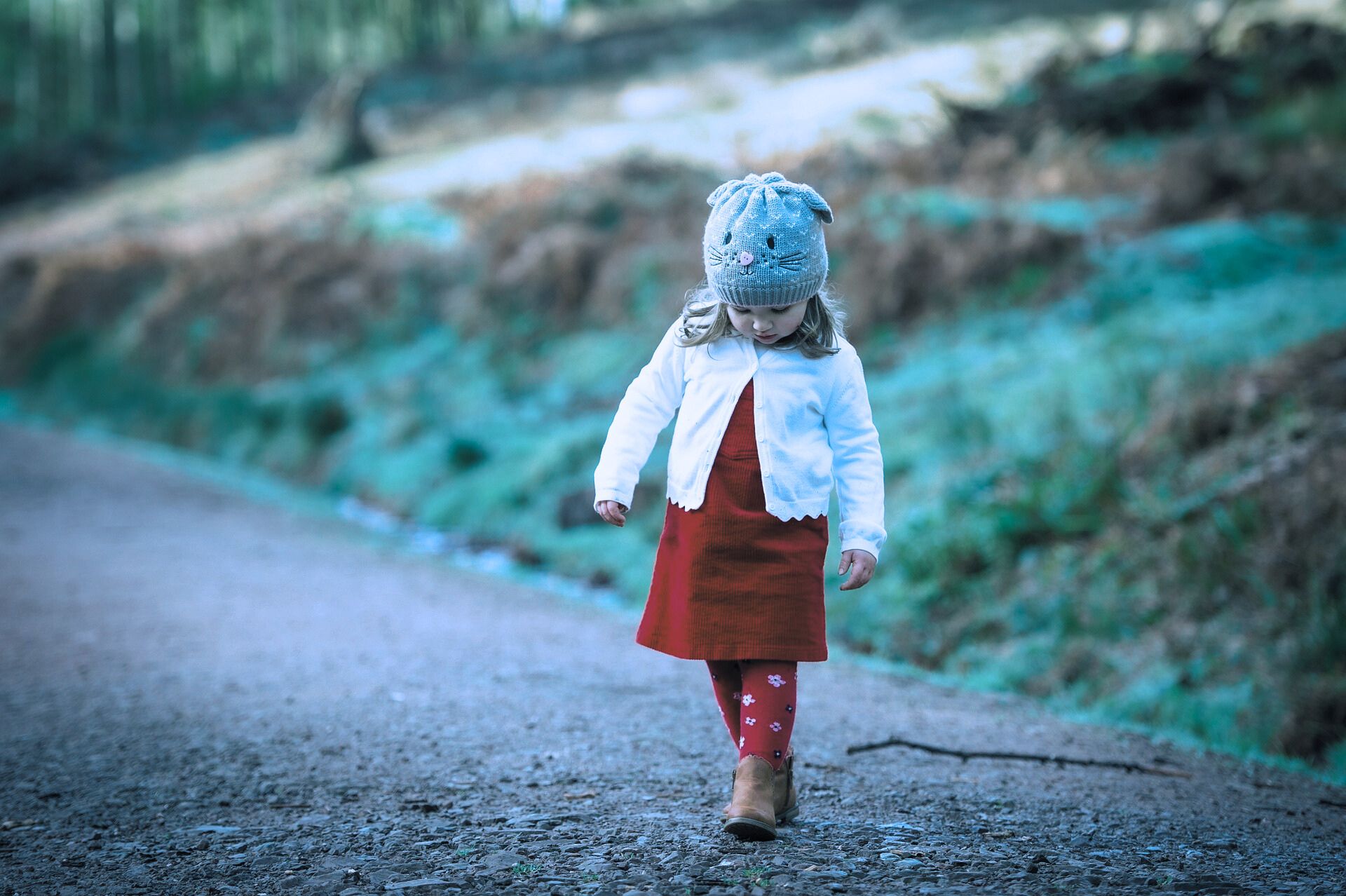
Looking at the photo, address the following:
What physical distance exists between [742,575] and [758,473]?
10.9 inches

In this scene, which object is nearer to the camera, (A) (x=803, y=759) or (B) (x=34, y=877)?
(B) (x=34, y=877)

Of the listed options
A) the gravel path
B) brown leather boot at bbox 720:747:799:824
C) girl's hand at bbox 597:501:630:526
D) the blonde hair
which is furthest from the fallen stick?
the blonde hair

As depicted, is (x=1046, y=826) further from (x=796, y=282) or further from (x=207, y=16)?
(x=207, y=16)

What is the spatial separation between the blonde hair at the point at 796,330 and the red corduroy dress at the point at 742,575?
0.20 m

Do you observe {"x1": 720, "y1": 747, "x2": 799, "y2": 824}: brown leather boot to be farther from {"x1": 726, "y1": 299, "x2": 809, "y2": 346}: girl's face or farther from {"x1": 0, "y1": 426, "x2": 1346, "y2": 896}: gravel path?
{"x1": 726, "y1": 299, "x2": 809, "y2": 346}: girl's face

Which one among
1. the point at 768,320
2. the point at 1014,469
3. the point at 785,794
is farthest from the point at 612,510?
the point at 1014,469

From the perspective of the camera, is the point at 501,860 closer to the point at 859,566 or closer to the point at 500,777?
the point at 500,777

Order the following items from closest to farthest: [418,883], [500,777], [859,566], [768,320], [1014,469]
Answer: [418,883] < [859,566] < [768,320] < [500,777] < [1014,469]

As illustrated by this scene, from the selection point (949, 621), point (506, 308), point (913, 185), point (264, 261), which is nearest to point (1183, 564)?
point (949, 621)

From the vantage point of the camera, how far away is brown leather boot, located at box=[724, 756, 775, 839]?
122 inches

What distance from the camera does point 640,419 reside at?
3.50 meters

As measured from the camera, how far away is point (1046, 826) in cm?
337

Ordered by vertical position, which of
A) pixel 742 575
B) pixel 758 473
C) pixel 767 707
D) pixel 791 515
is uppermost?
pixel 758 473

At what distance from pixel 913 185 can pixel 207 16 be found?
57760 millimetres
